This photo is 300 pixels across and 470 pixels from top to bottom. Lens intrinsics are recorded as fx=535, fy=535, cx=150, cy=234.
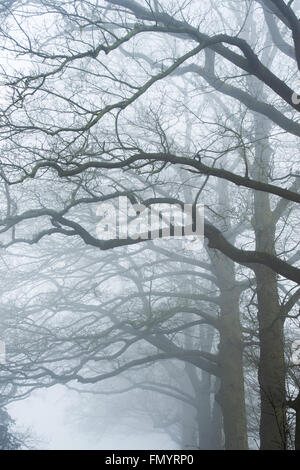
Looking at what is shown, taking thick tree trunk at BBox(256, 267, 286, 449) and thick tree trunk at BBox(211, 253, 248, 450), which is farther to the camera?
thick tree trunk at BBox(211, 253, 248, 450)

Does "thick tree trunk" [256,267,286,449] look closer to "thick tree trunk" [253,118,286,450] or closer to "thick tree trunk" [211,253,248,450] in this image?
"thick tree trunk" [253,118,286,450]

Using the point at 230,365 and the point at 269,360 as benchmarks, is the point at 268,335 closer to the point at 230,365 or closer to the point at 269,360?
the point at 269,360

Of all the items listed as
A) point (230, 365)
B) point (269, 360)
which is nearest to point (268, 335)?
point (269, 360)

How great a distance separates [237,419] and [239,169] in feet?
20.5

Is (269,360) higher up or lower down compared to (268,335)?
lower down

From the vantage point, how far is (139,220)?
11156 millimetres

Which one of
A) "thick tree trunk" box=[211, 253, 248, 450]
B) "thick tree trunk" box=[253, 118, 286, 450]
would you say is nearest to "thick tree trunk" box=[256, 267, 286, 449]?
"thick tree trunk" box=[253, 118, 286, 450]

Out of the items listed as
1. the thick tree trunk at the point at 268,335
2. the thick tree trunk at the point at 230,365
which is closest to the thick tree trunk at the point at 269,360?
the thick tree trunk at the point at 268,335

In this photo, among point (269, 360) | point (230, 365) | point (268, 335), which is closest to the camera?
point (269, 360)

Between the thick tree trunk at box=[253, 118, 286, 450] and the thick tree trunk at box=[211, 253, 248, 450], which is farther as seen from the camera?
the thick tree trunk at box=[211, 253, 248, 450]

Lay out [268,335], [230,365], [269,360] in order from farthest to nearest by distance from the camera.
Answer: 1. [230,365]
2. [268,335]
3. [269,360]

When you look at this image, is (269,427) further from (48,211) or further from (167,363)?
(167,363)

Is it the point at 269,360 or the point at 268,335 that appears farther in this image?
the point at 268,335
